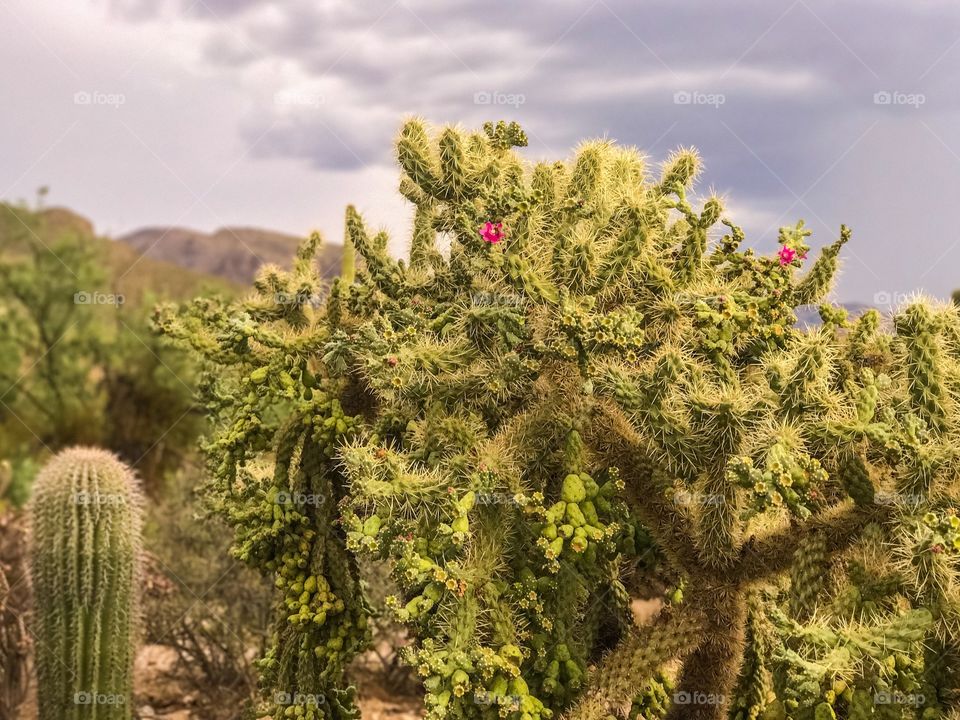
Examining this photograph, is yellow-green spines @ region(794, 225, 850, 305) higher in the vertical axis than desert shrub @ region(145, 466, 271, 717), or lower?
higher

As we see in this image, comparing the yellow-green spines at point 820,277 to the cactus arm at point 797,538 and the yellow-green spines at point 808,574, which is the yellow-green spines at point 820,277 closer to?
the cactus arm at point 797,538

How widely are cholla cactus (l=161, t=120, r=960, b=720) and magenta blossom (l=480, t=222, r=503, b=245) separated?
10 mm

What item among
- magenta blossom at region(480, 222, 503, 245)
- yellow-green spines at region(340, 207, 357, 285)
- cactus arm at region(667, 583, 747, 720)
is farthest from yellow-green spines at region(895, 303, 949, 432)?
yellow-green spines at region(340, 207, 357, 285)

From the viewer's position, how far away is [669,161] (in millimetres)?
5145

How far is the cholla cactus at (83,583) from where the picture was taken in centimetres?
688

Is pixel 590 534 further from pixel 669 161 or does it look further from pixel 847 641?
pixel 669 161

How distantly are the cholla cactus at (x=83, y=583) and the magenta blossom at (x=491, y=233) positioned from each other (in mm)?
3838

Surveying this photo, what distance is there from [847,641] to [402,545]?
5.88 ft

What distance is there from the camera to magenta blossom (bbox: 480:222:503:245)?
4621 millimetres

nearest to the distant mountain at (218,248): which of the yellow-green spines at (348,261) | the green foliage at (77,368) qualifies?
the green foliage at (77,368)

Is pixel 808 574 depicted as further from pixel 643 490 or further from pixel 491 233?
pixel 491 233

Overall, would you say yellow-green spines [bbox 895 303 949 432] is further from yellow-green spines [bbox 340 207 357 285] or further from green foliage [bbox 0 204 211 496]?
green foliage [bbox 0 204 211 496]

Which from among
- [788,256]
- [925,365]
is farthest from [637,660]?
[788,256]

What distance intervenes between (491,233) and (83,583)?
4.20 meters
